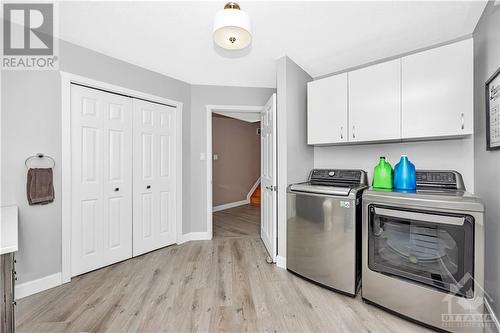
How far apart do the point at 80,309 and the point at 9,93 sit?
1944 mm

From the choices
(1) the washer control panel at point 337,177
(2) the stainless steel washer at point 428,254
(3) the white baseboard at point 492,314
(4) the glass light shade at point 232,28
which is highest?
(4) the glass light shade at point 232,28

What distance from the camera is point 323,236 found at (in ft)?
6.65

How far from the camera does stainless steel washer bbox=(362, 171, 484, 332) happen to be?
142 cm

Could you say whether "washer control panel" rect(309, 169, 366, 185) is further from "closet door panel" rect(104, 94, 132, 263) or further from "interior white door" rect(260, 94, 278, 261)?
"closet door panel" rect(104, 94, 132, 263)

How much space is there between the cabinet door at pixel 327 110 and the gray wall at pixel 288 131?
0.13 meters

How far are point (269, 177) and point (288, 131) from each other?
664 millimetres

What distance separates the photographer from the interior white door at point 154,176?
2744mm

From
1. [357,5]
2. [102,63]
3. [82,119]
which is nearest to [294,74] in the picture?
[357,5]

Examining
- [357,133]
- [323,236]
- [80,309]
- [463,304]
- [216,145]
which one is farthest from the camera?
[216,145]

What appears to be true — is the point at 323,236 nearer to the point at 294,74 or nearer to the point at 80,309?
the point at 294,74

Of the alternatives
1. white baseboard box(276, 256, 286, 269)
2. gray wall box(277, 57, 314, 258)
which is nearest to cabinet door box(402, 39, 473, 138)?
gray wall box(277, 57, 314, 258)

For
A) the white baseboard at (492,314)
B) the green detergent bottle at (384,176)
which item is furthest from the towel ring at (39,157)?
the white baseboard at (492,314)

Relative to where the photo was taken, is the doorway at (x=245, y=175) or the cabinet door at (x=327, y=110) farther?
the doorway at (x=245, y=175)

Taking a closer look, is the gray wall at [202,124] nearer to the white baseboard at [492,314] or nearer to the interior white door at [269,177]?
the interior white door at [269,177]
